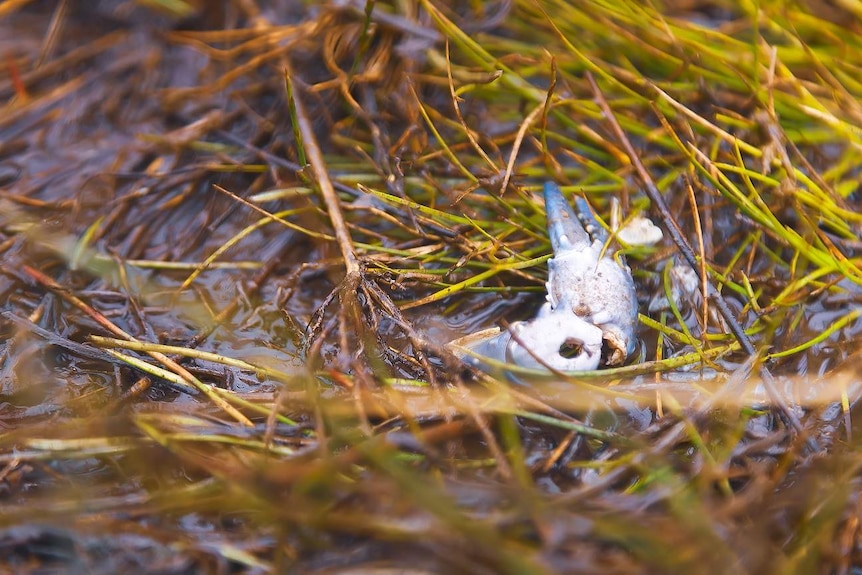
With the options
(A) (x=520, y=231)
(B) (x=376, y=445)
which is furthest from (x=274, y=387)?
(A) (x=520, y=231)

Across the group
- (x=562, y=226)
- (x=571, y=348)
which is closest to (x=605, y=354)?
(x=571, y=348)

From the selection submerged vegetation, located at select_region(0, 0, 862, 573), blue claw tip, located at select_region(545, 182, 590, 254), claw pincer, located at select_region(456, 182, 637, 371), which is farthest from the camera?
blue claw tip, located at select_region(545, 182, 590, 254)

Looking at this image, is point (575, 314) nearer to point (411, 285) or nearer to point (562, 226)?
point (562, 226)

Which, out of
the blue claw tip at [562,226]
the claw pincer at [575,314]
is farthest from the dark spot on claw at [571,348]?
the blue claw tip at [562,226]

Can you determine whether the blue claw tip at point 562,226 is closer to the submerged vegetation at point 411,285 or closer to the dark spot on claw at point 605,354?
the submerged vegetation at point 411,285

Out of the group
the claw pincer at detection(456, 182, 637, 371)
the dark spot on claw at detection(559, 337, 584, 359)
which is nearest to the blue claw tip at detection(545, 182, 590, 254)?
the claw pincer at detection(456, 182, 637, 371)

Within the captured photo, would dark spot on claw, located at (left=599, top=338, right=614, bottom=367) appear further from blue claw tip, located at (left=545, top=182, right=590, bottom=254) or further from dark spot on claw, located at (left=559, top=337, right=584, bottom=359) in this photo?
blue claw tip, located at (left=545, top=182, right=590, bottom=254)
